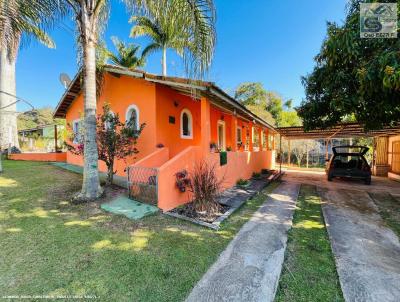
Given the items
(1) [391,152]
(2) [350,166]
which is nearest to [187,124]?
(2) [350,166]

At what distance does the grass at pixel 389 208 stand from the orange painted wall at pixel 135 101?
24.7 feet

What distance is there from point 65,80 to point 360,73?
13138mm

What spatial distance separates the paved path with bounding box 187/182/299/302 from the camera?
2.76m

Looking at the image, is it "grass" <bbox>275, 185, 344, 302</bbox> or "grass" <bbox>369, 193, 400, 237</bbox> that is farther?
"grass" <bbox>369, 193, 400, 237</bbox>

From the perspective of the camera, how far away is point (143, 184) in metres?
6.21

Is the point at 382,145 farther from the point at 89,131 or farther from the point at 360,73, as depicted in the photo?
the point at 89,131

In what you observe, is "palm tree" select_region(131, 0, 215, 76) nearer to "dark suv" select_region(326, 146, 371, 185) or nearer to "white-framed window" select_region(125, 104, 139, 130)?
"white-framed window" select_region(125, 104, 139, 130)

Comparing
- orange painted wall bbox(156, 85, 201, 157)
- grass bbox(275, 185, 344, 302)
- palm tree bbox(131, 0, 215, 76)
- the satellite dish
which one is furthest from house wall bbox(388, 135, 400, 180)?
the satellite dish

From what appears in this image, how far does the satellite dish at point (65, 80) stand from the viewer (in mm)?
11438

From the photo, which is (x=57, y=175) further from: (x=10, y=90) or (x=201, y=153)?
(x=10, y=90)

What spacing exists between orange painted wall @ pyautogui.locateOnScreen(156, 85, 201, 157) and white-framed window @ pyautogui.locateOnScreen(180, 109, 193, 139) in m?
0.15

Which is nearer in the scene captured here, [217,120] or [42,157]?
[217,120]

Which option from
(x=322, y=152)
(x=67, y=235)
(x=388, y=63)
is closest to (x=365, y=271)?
(x=388, y=63)

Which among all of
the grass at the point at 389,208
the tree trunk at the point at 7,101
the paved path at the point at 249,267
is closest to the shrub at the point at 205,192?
the paved path at the point at 249,267
